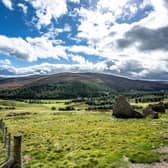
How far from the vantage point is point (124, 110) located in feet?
207

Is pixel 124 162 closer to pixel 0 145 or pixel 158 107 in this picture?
pixel 0 145

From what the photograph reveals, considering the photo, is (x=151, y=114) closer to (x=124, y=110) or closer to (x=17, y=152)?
(x=124, y=110)

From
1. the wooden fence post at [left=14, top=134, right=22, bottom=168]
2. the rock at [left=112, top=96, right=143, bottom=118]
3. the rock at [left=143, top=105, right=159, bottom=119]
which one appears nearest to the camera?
the wooden fence post at [left=14, top=134, right=22, bottom=168]

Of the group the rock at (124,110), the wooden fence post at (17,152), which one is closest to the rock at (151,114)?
the rock at (124,110)

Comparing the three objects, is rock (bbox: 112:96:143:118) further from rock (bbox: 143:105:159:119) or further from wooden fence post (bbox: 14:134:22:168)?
wooden fence post (bbox: 14:134:22:168)

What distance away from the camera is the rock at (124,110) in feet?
199

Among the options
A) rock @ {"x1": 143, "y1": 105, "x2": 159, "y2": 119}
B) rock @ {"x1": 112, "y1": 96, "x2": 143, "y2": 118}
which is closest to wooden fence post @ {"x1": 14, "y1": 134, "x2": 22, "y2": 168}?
rock @ {"x1": 143, "y1": 105, "x2": 159, "y2": 119}

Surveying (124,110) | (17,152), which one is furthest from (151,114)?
(17,152)

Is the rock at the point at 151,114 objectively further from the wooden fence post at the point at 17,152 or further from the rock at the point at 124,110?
the wooden fence post at the point at 17,152

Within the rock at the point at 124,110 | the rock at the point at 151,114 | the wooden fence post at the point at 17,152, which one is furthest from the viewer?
the rock at the point at 124,110

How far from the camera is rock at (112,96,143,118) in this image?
60.6m

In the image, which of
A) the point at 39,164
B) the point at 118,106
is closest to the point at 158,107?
the point at 118,106

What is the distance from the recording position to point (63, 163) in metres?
19.5

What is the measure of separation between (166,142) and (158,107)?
48020 mm
